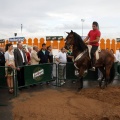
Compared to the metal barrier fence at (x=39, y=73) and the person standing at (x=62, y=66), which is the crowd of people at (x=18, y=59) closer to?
the person standing at (x=62, y=66)

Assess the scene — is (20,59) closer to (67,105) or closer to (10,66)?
(10,66)

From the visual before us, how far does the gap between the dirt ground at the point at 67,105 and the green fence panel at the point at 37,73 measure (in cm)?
55

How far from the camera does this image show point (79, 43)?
36.3ft

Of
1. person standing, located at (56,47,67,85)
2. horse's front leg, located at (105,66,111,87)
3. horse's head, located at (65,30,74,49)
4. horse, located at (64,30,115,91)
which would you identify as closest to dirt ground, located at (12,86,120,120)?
horse, located at (64,30,115,91)

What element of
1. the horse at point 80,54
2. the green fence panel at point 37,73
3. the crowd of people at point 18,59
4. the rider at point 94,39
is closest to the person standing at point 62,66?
the crowd of people at point 18,59

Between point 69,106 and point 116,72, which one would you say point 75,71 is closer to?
point 116,72

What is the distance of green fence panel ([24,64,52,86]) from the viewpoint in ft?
34.9

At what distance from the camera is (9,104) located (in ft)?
29.1

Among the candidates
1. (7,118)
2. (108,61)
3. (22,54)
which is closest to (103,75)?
(108,61)

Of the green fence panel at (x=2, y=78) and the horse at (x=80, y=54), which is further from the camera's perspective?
the horse at (x=80, y=54)

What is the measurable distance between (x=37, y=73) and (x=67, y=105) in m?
2.98

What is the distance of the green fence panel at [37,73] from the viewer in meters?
10.6

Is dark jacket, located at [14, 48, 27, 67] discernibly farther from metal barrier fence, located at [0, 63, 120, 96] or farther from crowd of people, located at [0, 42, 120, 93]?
metal barrier fence, located at [0, 63, 120, 96]

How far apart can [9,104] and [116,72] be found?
242 inches
